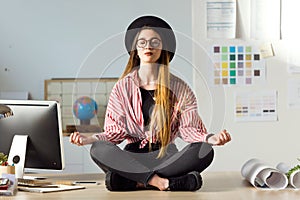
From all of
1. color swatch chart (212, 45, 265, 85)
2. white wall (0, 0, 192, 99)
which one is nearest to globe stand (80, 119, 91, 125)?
color swatch chart (212, 45, 265, 85)

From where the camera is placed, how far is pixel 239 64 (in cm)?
393

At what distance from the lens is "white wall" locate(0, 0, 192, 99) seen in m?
4.75

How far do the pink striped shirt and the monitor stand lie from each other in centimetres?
36

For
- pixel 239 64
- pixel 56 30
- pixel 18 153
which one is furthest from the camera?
pixel 56 30

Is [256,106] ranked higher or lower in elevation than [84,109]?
lower

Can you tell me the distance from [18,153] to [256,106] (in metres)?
1.73

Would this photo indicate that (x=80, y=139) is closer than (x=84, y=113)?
Yes

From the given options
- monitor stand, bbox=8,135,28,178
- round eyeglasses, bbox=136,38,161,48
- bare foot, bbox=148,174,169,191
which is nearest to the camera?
bare foot, bbox=148,174,169,191

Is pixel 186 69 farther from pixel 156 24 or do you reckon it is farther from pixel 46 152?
pixel 46 152

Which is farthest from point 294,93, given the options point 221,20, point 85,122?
point 85,122

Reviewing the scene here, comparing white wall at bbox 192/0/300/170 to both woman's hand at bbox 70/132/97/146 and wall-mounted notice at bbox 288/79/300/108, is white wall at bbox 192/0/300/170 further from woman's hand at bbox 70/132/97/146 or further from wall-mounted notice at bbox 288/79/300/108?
woman's hand at bbox 70/132/97/146

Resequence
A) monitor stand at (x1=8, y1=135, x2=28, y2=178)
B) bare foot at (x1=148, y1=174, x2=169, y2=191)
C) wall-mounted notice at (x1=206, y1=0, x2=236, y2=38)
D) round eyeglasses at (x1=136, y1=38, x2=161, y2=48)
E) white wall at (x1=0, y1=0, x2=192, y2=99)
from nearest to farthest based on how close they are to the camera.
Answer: bare foot at (x1=148, y1=174, x2=169, y2=191), round eyeglasses at (x1=136, y1=38, x2=161, y2=48), monitor stand at (x1=8, y1=135, x2=28, y2=178), wall-mounted notice at (x1=206, y1=0, x2=236, y2=38), white wall at (x1=0, y1=0, x2=192, y2=99)

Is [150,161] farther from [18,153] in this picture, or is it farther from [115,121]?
[18,153]

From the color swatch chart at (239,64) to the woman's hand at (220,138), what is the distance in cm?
158
